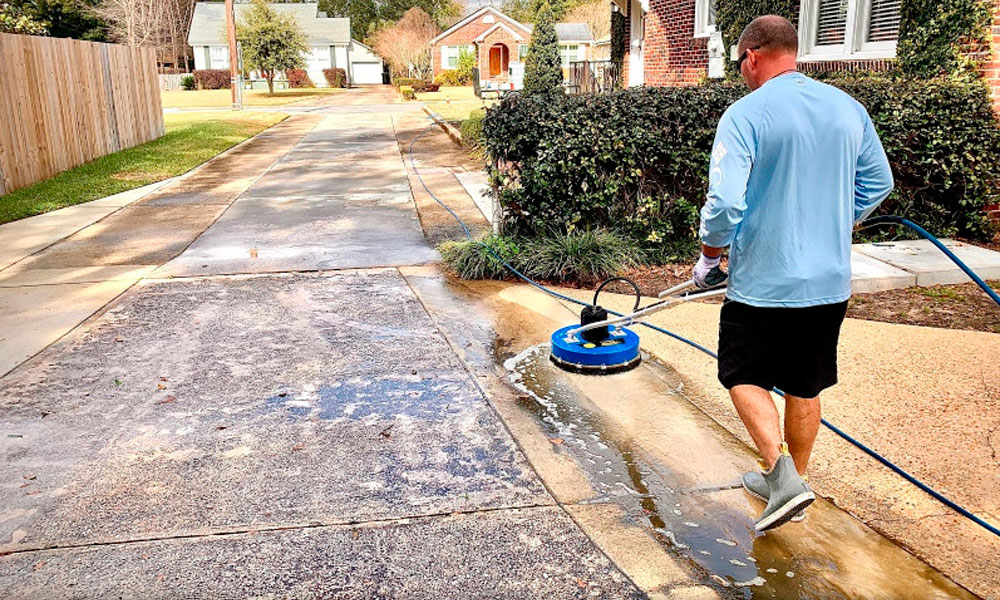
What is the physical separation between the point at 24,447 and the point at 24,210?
25.1 feet

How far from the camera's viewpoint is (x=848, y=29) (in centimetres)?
1002

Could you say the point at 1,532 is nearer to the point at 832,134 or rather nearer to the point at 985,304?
the point at 832,134

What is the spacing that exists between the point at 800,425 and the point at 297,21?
2583 inches

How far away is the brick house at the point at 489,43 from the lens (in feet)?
181

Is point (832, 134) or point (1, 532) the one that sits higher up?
Answer: point (832, 134)

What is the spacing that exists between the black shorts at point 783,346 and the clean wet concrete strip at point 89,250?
175 inches

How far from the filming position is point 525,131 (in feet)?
24.0

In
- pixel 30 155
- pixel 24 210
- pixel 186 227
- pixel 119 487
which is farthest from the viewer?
pixel 30 155

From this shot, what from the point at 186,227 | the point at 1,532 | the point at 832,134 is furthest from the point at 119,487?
the point at 186,227

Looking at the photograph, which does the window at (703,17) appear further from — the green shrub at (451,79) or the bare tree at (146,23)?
the bare tree at (146,23)

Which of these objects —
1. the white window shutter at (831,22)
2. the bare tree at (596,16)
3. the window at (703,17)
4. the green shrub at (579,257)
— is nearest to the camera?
the green shrub at (579,257)

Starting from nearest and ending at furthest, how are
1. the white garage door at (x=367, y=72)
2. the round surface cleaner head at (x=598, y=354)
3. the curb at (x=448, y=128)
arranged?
1. the round surface cleaner head at (x=598, y=354)
2. the curb at (x=448, y=128)
3. the white garage door at (x=367, y=72)

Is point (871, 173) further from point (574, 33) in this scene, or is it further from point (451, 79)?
point (574, 33)

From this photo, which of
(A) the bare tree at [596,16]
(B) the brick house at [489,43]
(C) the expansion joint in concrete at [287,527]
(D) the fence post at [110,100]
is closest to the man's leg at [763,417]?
(C) the expansion joint in concrete at [287,527]
